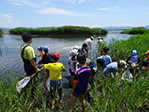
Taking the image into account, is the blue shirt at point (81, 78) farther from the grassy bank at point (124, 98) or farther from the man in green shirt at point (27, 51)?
the man in green shirt at point (27, 51)

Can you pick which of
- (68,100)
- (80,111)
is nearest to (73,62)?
(68,100)

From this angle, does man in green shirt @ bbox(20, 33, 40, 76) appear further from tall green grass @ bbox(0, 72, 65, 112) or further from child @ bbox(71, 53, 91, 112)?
child @ bbox(71, 53, 91, 112)

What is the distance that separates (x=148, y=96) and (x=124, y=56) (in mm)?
3749

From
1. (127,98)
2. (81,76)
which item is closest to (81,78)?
(81,76)

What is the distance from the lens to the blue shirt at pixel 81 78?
7.57 ft

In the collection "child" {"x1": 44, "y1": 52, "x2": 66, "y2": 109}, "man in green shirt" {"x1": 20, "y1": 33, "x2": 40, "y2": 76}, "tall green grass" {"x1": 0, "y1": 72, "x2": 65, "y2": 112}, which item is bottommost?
"tall green grass" {"x1": 0, "y1": 72, "x2": 65, "y2": 112}

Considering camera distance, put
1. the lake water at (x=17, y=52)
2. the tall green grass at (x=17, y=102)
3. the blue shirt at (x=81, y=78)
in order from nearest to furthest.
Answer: the blue shirt at (x=81, y=78), the tall green grass at (x=17, y=102), the lake water at (x=17, y=52)

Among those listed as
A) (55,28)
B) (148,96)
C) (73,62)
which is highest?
(55,28)

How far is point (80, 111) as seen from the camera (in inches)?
114

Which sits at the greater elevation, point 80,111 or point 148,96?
point 148,96

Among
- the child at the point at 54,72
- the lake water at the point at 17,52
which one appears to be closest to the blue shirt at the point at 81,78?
the child at the point at 54,72

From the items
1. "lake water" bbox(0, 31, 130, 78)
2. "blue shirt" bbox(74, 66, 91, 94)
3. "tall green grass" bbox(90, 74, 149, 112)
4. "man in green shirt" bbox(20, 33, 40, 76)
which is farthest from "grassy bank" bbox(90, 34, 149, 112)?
"lake water" bbox(0, 31, 130, 78)

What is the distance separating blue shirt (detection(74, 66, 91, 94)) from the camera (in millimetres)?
2307

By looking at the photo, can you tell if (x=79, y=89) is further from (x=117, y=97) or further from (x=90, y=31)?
(x=90, y=31)
